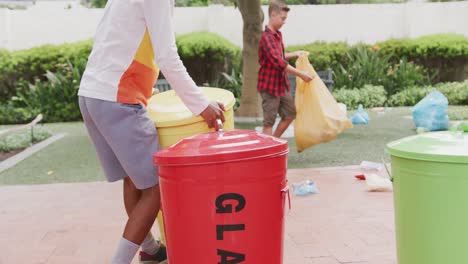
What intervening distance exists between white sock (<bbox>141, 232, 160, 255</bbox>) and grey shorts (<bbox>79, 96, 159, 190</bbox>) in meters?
0.60

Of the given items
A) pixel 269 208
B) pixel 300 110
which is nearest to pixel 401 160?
pixel 269 208

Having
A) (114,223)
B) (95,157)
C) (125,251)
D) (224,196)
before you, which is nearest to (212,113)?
(224,196)

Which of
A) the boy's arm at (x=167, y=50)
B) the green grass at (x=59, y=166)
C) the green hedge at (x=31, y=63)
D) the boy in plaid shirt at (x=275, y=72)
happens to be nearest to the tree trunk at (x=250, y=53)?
the green grass at (x=59, y=166)

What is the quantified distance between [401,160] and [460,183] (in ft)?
0.85

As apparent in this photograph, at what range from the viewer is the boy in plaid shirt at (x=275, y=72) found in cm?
630

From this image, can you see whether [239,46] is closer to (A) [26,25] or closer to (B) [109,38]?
(A) [26,25]

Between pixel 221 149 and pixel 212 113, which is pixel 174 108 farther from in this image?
pixel 221 149

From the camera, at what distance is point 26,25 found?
1454cm

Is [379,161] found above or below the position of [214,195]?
below

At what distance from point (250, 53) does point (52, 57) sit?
4.88 metres

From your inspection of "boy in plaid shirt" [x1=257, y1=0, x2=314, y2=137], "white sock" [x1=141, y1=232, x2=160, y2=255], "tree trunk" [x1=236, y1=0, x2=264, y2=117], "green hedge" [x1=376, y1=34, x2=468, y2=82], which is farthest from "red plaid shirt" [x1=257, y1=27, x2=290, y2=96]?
"green hedge" [x1=376, y1=34, x2=468, y2=82]

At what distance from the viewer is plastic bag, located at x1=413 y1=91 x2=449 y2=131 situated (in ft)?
26.2

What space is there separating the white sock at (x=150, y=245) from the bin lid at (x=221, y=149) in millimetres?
1048

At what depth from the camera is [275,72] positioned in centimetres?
648
